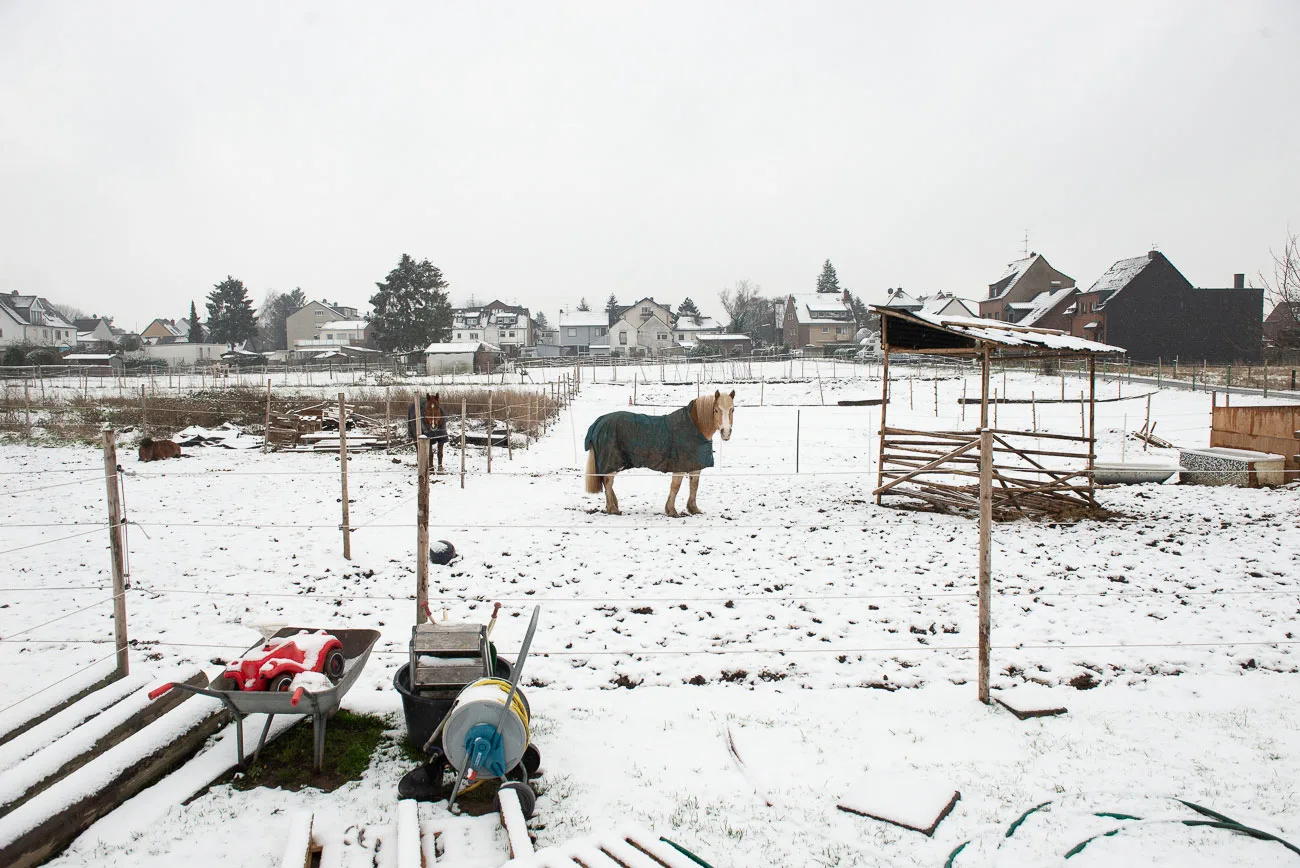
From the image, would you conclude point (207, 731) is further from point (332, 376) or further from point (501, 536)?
point (332, 376)

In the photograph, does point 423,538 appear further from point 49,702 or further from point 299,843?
point 49,702

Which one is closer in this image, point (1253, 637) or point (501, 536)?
point (1253, 637)

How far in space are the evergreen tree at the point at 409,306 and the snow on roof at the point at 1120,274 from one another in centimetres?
4545

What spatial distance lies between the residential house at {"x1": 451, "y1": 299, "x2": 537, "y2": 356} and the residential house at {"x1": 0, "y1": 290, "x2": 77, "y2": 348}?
1403 inches

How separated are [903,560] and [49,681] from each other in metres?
7.53

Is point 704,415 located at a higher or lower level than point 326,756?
higher

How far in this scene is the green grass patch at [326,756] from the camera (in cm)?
356

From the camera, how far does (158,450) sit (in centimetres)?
1483

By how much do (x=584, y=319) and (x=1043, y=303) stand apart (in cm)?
4327

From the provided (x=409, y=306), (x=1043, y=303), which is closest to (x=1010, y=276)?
(x=1043, y=303)

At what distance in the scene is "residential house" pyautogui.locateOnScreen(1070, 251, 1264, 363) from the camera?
137 feet

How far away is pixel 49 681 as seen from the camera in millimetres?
4699

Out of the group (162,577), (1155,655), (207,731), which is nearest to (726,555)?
(1155,655)

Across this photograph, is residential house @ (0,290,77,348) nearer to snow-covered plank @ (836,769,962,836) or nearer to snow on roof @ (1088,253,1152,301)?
snow-covered plank @ (836,769,962,836)
